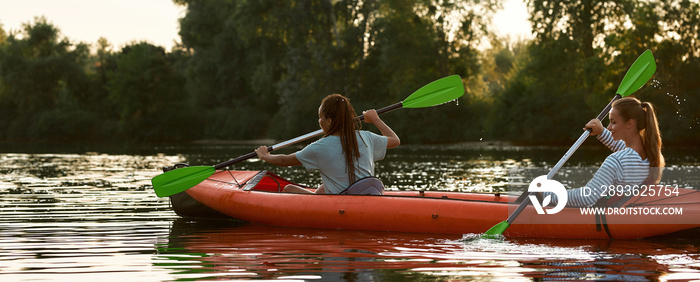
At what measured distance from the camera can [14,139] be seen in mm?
40531

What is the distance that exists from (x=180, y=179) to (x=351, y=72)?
26.4m

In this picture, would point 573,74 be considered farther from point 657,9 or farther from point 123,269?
point 123,269

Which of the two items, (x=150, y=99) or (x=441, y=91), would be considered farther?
(x=150, y=99)

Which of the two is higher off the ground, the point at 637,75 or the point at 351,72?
the point at 351,72

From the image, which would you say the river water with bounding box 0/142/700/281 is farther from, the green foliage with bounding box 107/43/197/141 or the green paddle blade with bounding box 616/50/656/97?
the green foliage with bounding box 107/43/197/141

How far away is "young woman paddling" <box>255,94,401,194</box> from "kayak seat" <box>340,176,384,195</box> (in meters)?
0.04

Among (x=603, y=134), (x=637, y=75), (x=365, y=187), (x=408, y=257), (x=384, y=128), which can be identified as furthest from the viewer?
(x=637, y=75)

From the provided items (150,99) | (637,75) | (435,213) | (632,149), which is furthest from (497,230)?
(150,99)

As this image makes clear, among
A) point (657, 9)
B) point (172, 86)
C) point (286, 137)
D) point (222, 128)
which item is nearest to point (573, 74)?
point (657, 9)

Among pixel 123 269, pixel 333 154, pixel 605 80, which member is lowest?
pixel 123 269

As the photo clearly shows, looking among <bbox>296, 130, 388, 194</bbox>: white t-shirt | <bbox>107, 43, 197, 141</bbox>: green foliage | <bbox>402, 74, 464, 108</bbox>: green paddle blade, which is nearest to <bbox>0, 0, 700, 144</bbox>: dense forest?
<bbox>107, 43, 197, 141</bbox>: green foliage

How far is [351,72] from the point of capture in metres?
33.2

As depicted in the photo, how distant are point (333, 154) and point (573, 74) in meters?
26.5

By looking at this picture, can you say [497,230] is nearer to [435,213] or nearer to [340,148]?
[435,213]
